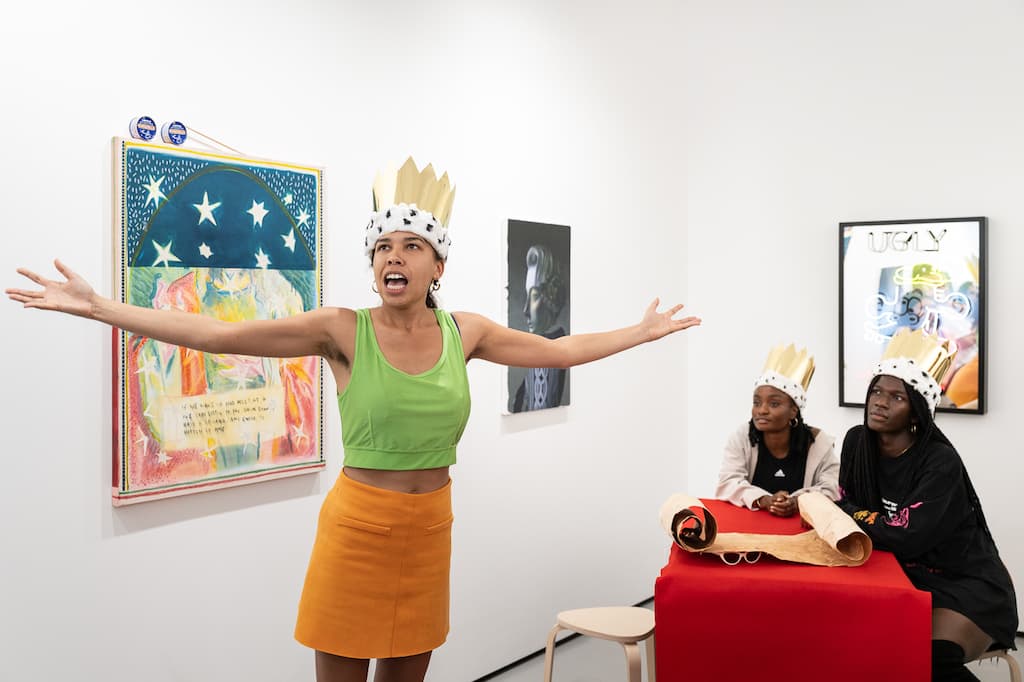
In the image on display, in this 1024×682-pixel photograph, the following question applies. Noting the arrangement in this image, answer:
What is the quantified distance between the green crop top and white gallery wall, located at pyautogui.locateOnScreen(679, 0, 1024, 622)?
3.29 meters

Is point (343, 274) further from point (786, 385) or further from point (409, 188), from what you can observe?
point (786, 385)

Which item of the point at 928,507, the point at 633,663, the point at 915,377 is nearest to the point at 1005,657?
the point at 928,507

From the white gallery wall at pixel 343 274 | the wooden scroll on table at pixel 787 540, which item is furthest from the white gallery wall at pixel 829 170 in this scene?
the wooden scroll on table at pixel 787 540

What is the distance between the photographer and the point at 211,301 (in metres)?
2.88

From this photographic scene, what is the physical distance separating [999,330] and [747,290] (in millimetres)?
1280

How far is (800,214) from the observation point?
16.7ft

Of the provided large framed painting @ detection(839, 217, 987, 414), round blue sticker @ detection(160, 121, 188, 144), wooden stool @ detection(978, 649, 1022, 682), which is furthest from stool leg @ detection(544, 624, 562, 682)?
round blue sticker @ detection(160, 121, 188, 144)

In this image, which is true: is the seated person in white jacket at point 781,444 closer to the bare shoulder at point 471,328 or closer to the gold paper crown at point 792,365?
the gold paper crown at point 792,365

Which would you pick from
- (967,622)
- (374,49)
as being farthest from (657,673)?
(374,49)

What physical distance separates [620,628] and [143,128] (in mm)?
2280

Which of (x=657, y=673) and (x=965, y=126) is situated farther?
(x=965, y=126)

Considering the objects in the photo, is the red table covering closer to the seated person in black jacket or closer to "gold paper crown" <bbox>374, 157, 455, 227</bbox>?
the seated person in black jacket

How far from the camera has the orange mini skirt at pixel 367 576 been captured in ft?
7.22

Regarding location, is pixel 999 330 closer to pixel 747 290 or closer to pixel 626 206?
pixel 747 290
